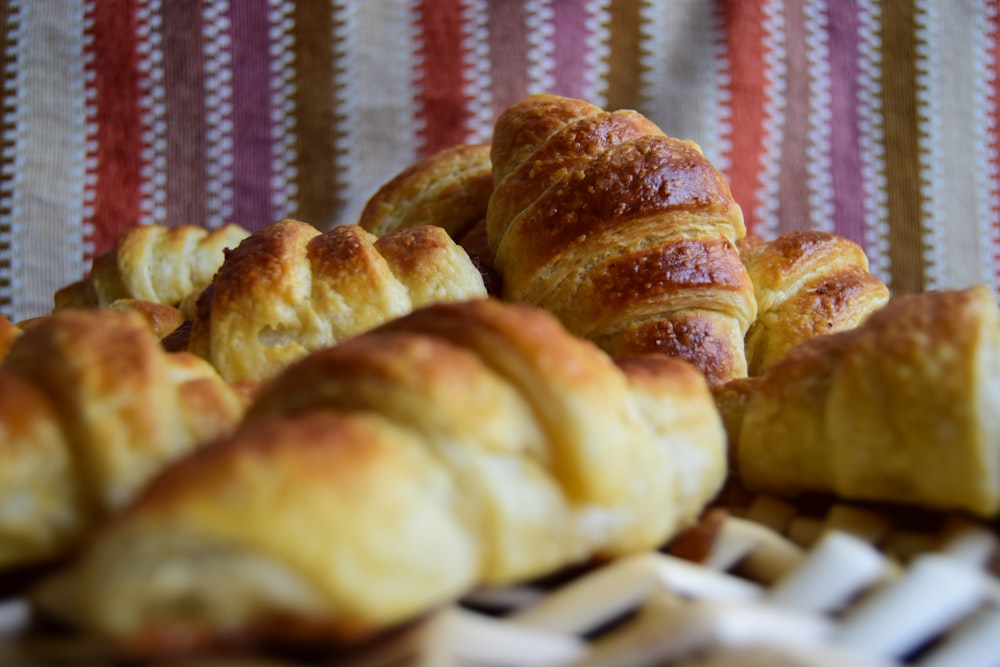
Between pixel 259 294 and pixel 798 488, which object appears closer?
pixel 798 488

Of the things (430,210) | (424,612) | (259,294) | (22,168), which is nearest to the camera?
(424,612)

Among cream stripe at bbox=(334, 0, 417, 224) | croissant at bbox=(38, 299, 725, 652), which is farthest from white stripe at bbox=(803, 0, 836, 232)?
croissant at bbox=(38, 299, 725, 652)

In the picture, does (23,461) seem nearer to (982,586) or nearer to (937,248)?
(982,586)

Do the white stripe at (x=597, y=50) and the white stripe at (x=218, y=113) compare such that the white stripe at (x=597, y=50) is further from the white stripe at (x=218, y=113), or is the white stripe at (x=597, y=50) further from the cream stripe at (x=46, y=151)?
the cream stripe at (x=46, y=151)

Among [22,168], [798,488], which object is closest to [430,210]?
[798,488]

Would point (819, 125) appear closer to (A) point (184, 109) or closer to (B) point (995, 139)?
(B) point (995, 139)

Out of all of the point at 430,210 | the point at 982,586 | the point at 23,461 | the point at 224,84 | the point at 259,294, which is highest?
the point at 224,84
